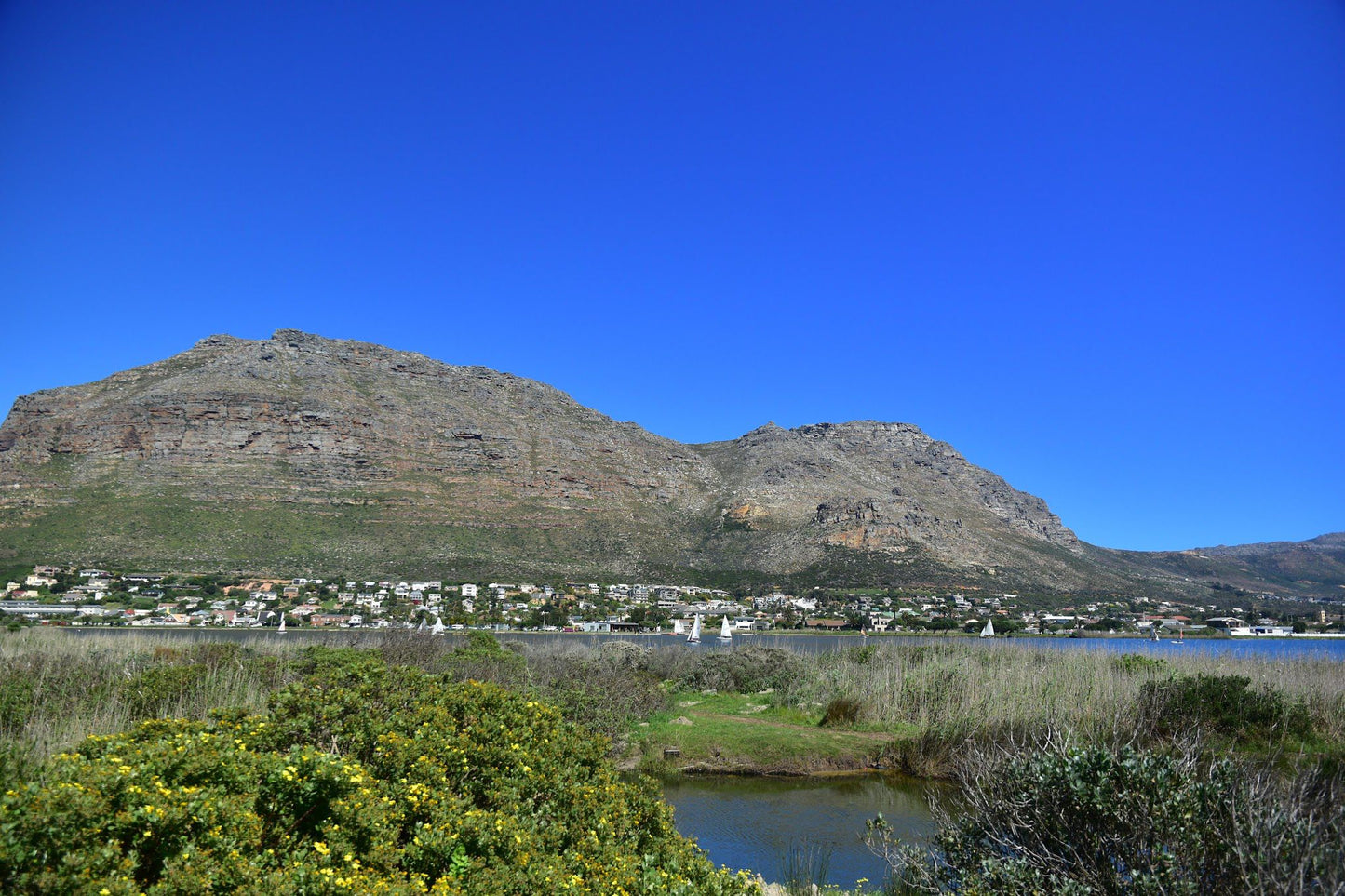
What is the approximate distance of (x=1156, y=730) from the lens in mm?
15664

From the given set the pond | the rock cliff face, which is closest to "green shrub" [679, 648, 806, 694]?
the pond

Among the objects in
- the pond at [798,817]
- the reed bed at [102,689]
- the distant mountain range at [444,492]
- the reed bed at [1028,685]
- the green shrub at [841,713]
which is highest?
the distant mountain range at [444,492]

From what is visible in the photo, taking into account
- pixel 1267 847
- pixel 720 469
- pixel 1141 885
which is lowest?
pixel 1141 885

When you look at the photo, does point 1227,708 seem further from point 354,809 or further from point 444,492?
point 444,492

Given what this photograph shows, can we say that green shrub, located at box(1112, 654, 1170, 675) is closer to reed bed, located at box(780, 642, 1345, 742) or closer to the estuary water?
reed bed, located at box(780, 642, 1345, 742)

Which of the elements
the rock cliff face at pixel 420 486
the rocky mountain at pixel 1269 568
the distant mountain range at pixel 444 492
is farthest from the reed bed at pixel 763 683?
the rocky mountain at pixel 1269 568

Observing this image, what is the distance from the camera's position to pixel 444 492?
74812 mm

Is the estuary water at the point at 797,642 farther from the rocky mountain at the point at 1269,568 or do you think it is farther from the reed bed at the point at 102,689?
the rocky mountain at the point at 1269,568

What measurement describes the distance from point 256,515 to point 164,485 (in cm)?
865

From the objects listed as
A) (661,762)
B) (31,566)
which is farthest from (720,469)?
(661,762)

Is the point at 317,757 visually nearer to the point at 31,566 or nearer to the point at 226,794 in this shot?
the point at 226,794

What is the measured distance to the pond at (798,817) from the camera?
11.2 meters

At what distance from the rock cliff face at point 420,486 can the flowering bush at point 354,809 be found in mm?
52477

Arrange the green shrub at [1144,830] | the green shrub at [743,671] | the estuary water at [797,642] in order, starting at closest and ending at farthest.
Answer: the green shrub at [1144,830] → the estuary water at [797,642] → the green shrub at [743,671]
